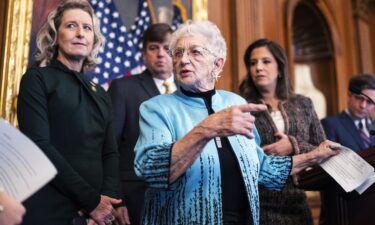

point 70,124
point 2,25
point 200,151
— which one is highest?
point 2,25

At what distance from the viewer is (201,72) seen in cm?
211

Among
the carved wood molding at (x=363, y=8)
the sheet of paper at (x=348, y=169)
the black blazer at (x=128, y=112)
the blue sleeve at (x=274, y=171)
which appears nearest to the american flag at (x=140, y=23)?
the black blazer at (x=128, y=112)

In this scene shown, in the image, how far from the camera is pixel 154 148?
181cm

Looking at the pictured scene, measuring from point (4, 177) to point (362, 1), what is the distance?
7401mm

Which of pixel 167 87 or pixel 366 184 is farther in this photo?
pixel 167 87

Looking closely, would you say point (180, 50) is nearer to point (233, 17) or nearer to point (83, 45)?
point (83, 45)

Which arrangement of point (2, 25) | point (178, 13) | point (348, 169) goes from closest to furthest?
point (348, 169), point (2, 25), point (178, 13)

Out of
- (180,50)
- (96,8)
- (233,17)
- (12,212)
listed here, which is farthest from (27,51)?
(233,17)

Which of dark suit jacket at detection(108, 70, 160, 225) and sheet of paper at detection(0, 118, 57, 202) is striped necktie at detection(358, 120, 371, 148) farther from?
sheet of paper at detection(0, 118, 57, 202)

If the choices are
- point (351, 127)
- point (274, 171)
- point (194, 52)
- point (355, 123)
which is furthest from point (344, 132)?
point (194, 52)

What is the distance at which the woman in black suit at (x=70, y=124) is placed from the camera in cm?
201

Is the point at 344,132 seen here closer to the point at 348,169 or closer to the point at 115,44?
Result: the point at 348,169

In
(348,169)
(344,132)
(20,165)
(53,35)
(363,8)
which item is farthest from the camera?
(363,8)

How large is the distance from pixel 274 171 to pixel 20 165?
1178mm
